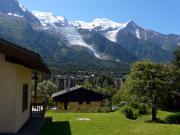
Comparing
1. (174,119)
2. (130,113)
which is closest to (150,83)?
(130,113)

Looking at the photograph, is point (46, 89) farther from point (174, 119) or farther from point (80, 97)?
point (174, 119)

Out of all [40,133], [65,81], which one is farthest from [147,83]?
[65,81]

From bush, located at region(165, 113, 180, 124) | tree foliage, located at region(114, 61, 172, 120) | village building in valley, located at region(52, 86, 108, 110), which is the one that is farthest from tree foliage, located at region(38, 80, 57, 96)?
bush, located at region(165, 113, 180, 124)

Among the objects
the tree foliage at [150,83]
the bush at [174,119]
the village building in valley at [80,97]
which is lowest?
the village building in valley at [80,97]

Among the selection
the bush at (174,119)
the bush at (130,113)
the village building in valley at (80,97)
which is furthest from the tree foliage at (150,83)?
the village building in valley at (80,97)

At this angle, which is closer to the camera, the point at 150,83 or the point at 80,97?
the point at 150,83

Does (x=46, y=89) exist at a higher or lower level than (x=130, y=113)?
lower

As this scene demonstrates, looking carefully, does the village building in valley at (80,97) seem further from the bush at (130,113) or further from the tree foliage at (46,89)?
the bush at (130,113)

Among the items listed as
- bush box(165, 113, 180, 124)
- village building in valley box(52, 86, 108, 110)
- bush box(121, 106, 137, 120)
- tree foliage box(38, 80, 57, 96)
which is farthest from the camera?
tree foliage box(38, 80, 57, 96)

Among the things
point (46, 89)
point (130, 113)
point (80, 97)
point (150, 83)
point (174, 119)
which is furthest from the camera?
point (46, 89)

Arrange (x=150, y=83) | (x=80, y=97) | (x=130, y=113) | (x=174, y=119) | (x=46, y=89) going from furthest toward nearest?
1. (x=46, y=89)
2. (x=80, y=97)
3. (x=130, y=113)
4. (x=150, y=83)
5. (x=174, y=119)

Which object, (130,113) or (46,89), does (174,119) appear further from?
(46,89)

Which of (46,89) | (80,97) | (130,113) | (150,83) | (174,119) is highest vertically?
(150,83)

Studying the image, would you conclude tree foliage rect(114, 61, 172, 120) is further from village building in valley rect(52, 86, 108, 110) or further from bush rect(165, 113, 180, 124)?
village building in valley rect(52, 86, 108, 110)
